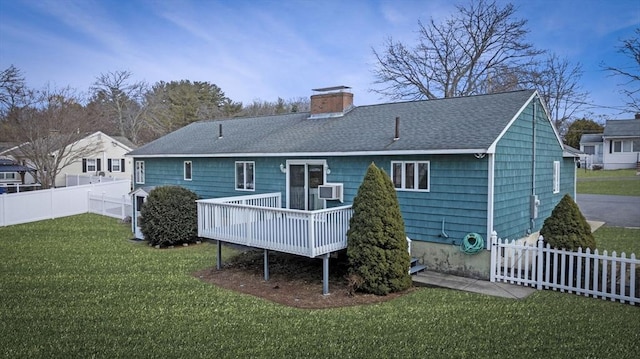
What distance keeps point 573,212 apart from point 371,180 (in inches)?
164

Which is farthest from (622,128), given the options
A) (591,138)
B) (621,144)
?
(591,138)

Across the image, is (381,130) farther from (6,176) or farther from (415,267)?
(6,176)

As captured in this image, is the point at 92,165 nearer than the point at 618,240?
No

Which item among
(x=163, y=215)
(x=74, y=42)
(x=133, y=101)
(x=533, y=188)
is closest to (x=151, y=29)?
(x=74, y=42)

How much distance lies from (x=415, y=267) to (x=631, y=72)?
17.2 metres

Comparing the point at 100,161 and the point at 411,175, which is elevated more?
the point at 100,161

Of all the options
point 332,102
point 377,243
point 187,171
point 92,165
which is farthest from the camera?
point 92,165

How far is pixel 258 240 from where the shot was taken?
973cm

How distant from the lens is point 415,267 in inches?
386

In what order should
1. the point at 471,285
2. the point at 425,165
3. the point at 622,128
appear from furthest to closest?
the point at 622,128 → the point at 425,165 → the point at 471,285

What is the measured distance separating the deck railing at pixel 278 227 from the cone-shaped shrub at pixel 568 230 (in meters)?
4.15

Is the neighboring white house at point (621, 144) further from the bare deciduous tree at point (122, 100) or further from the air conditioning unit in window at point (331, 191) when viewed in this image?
the bare deciduous tree at point (122, 100)

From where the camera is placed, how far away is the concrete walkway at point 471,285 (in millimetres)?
8273

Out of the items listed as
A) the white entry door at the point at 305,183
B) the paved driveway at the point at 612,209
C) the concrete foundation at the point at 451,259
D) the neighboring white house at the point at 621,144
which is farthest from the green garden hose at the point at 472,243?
the neighboring white house at the point at 621,144
